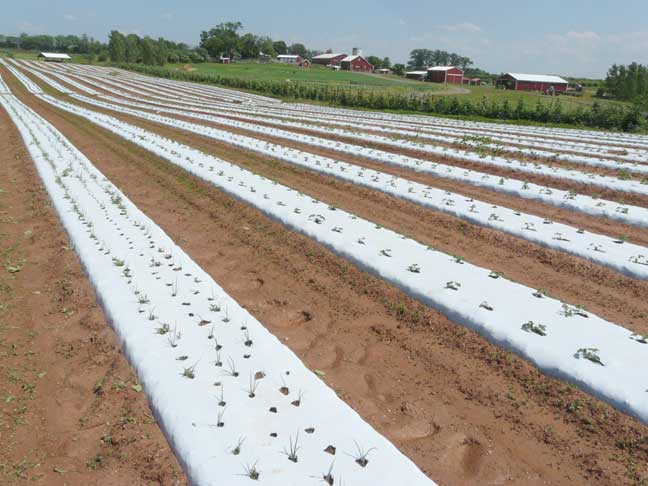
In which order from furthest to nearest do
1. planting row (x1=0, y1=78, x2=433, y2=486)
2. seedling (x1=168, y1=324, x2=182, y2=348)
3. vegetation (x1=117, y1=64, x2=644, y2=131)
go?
vegetation (x1=117, y1=64, x2=644, y2=131), seedling (x1=168, y1=324, x2=182, y2=348), planting row (x1=0, y1=78, x2=433, y2=486)

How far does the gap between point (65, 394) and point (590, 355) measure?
5.04 meters

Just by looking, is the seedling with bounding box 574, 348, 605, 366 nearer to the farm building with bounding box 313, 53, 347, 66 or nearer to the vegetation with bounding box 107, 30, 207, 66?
the vegetation with bounding box 107, 30, 207, 66

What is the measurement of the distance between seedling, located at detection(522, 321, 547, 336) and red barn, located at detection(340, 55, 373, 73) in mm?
117895

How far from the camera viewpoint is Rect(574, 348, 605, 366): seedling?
4.45m

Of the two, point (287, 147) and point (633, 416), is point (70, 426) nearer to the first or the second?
point (633, 416)

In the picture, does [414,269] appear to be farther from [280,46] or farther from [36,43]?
[36,43]

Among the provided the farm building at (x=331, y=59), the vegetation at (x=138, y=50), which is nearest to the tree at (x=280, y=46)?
the farm building at (x=331, y=59)

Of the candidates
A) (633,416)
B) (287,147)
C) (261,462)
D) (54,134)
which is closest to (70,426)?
(261,462)

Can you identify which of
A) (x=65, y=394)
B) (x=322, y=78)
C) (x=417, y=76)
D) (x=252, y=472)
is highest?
(x=417, y=76)

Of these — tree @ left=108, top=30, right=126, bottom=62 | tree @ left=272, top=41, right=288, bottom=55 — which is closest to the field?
tree @ left=108, top=30, right=126, bottom=62

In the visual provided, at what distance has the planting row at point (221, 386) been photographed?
131 inches

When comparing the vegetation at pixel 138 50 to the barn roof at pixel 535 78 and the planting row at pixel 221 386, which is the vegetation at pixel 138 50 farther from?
the planting row at pixel 221 386

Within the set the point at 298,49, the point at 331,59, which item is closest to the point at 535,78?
the point at 331,59

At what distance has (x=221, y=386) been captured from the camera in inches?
163
